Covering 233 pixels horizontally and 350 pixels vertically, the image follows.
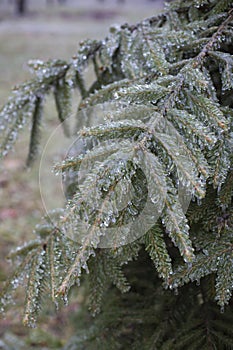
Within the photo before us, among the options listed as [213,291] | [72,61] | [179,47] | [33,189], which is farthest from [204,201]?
[33,189]

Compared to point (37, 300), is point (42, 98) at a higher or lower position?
higher

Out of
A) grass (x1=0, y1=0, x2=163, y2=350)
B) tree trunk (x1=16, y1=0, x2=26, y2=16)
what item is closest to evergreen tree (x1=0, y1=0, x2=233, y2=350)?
grass (x1=0, y1=0, x2=163, y2=350)

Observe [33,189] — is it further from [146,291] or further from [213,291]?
[213,291]

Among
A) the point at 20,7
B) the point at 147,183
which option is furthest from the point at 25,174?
the point at 20,7

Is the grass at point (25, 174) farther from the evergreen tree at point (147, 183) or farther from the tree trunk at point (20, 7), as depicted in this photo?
the tree trunk at point (20, 7)

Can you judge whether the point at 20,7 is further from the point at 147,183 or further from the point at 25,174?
the point at 147,183
